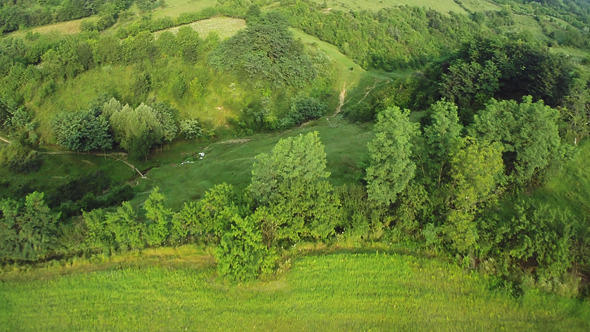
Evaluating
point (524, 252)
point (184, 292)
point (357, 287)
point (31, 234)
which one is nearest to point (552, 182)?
point (524, 252)

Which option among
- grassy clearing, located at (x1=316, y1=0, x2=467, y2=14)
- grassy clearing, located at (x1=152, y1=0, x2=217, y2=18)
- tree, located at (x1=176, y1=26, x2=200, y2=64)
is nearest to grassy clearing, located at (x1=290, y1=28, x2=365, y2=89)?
tree, located at (x1=176, y1=26, x2=200, y2=64)

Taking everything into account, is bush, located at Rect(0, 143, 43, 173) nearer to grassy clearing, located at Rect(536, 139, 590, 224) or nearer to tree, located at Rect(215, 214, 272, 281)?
tree, located at Rect(215, 214, 272, 281)

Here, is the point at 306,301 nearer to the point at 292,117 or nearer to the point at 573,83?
the point at 573,83

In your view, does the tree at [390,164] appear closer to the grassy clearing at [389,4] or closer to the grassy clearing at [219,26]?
the grassy clearing at [219,26]

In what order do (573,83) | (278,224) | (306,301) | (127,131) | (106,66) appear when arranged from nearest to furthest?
(306,301) < (278,224) < (573,83) < (127,131) < (106,66)

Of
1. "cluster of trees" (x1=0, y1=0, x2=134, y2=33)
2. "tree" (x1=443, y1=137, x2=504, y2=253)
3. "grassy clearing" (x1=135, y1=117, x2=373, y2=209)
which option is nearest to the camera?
"tree" (x1=443, y1=137, x2=504, y2=253)

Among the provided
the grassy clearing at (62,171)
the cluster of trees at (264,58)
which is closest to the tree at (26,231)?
the grassy clearing at (62,171)
